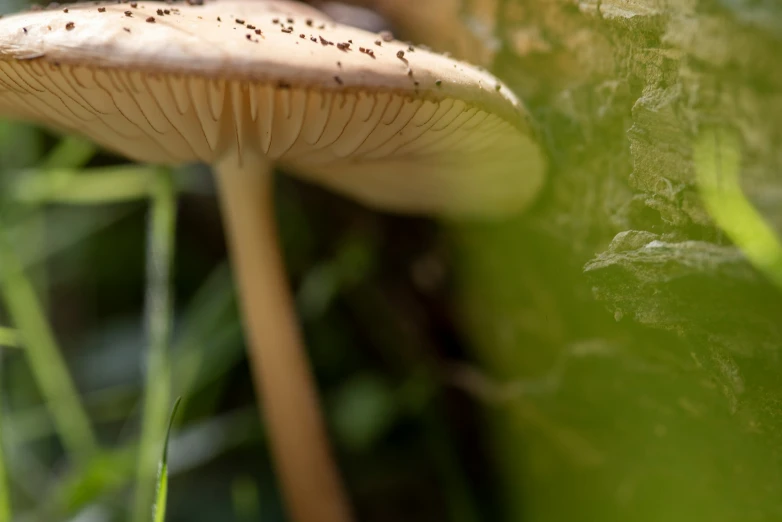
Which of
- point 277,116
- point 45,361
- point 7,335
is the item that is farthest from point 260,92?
point 45,361

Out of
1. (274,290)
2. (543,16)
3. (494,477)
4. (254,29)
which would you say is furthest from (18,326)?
(543,16)

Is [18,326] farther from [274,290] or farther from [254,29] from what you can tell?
[254,29]

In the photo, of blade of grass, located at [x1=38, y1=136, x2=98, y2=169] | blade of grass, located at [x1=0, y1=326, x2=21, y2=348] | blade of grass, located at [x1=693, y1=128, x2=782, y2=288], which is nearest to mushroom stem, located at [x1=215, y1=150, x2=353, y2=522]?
blade of grass, located at [x1=0, y1=326, x2=21, y2=348]

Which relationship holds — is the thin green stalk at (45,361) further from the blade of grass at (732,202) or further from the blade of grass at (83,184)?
the blade of grass at (732,202)

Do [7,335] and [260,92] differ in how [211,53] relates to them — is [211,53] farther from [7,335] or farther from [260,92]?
[7,335]

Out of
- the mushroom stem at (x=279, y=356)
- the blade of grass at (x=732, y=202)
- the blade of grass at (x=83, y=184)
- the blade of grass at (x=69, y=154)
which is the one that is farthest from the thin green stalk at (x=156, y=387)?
the blade of grass at (x=732, y=202)

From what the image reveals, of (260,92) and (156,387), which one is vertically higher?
(260,92)
